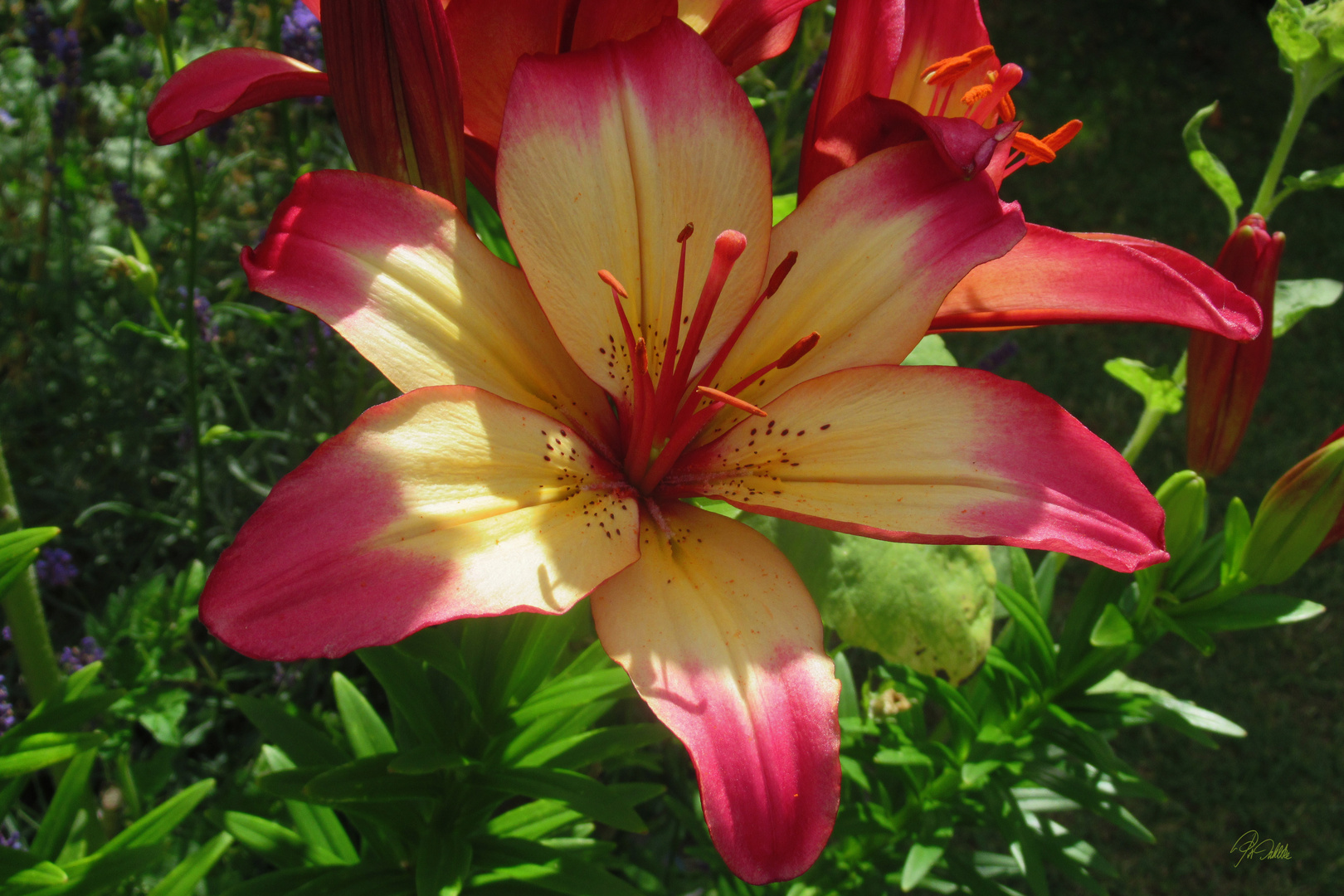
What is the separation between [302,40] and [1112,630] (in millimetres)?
1090

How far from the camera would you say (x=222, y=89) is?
59 centimetres

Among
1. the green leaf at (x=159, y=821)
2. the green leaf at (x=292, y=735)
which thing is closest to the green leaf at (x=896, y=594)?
the green leaf at (x=292, y=735)

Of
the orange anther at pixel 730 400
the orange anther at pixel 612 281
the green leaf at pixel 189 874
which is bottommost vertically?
the green leaf at pixel 189 874

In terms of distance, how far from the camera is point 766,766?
18.5 inches

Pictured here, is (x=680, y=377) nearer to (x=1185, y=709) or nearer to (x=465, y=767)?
(x=465, y=767)

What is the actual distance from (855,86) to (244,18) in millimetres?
1774

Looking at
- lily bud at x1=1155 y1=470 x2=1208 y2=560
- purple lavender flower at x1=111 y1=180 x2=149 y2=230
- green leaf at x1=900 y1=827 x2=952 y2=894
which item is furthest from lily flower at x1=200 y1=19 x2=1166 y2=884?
purple lavender flower at x1=111 y1=180 x2=149 y2=230

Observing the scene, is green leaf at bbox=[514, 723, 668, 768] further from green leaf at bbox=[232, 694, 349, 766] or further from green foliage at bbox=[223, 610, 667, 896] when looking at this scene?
green leaf at bbox=[232, 694, 349, 766]

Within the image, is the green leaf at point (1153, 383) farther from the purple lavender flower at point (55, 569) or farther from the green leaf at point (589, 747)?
the purple lavender flower at point (55, 569)

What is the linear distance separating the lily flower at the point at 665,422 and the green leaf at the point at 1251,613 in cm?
32

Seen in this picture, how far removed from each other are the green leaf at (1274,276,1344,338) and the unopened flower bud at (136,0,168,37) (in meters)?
0.97

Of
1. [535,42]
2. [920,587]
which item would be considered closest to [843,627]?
[920,587]

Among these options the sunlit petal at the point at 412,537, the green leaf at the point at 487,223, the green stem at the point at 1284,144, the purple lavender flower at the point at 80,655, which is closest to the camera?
the sunlit petal at the point at 412,537

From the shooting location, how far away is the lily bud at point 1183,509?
0.72 metres
